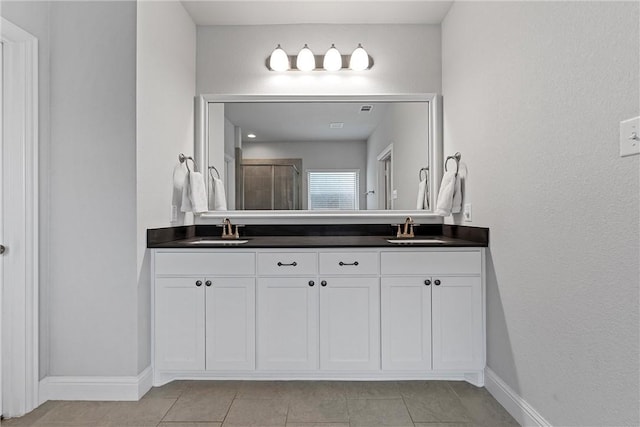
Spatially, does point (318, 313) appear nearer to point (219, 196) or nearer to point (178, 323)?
point (178, 323)

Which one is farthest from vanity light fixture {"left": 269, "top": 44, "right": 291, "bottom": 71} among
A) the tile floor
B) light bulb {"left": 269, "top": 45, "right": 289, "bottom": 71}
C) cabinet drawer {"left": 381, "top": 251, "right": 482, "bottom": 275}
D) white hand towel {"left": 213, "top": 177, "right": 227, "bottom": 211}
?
the tile floor

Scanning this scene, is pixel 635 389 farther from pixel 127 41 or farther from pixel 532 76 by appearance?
pixel 127 41

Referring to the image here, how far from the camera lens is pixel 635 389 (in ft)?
3.91

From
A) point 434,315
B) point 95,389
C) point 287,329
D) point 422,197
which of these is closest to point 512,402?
point 434,315

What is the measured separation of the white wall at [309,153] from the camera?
2.92 meters

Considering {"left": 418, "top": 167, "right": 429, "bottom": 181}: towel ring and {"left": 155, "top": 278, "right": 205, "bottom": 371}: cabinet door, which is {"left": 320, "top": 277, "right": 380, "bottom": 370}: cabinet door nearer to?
{"left": 155, "top": 278, "right": 205, "bottom": 371}: cabinet door

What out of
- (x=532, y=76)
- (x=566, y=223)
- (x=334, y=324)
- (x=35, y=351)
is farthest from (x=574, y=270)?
(x=35, y=351)

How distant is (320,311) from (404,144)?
1.41 meters

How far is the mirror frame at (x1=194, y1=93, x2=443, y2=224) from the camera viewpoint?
288 centimetres

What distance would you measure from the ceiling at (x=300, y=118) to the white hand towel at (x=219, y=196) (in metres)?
0.40

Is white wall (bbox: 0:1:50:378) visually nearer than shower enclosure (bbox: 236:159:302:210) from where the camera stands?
Yes

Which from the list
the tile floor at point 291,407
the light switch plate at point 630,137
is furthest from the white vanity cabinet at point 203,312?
the light switch plate at point 630,137

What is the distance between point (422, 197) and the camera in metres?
2.89

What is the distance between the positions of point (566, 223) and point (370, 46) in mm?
1984
